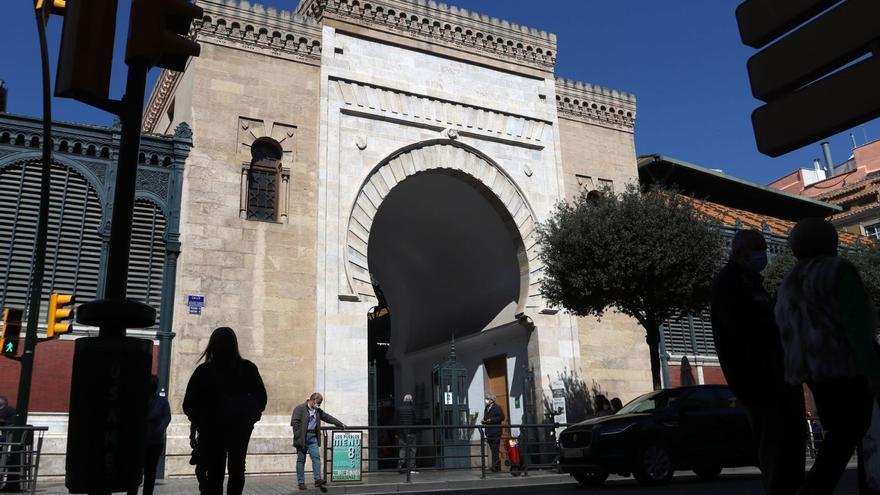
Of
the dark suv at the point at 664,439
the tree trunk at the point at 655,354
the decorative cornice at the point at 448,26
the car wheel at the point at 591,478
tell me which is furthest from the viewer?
the decorative cornice at the point at 448,26

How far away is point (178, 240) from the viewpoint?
45.6 feet

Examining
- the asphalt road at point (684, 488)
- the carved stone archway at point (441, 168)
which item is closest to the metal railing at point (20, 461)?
the asphalt road at point (684, 488)

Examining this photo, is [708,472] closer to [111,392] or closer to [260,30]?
[111,392]

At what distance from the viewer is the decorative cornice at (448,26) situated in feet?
55.2

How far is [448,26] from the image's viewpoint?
1794cm

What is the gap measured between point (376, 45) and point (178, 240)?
22.2 feet

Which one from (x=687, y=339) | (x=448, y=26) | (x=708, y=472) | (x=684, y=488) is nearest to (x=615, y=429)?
(x=684, y=488)

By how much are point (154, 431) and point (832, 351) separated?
22.3 ft

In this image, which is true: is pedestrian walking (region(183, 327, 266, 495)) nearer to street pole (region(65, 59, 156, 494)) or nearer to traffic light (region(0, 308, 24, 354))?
street pole (region(65, 59, 156, 494))

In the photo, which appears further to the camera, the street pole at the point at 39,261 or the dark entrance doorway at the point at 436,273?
the dark entrance doorway at the point at 436,273

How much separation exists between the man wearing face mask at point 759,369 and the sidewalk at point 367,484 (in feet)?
22.8

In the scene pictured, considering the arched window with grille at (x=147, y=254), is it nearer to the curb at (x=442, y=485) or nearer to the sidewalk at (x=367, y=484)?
the sidewalk at (x=367, y=484)

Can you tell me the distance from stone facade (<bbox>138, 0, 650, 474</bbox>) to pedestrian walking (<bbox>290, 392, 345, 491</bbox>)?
2.61 metres

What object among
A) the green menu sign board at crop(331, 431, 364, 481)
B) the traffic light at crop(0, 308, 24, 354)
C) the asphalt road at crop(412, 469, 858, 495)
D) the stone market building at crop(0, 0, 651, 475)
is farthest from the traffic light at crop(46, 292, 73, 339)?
the asphalt road at crop(412, 469, 858, 495)
